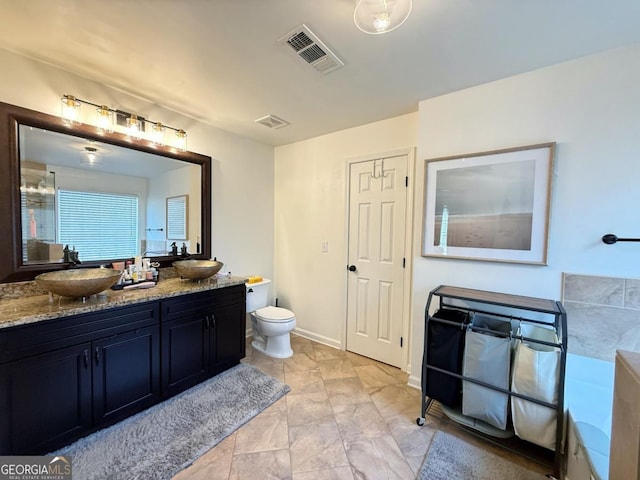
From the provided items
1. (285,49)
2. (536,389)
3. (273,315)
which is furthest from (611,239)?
(273,315)

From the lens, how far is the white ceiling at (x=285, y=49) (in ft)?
4.24

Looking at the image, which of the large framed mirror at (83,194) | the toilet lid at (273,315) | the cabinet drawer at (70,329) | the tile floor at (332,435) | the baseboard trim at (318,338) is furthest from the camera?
the baseboard trim at (318,338)

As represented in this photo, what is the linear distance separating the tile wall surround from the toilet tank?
103 inches

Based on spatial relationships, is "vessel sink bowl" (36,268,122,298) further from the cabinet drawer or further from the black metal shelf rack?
the black metal shelf rack

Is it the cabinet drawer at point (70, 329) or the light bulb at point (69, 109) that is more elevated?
the light bulb at point (69, 109)

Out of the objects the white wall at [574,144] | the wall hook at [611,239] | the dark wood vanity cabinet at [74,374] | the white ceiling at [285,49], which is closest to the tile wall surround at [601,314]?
the white wall at [574,144]

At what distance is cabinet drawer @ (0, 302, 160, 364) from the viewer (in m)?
1.33

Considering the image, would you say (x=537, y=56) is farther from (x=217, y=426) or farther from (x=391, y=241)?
(x=217, y=426)

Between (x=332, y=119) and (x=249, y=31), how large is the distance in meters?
1.25

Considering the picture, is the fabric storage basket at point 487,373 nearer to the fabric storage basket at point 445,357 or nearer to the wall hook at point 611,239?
the fabric storage basket at point 445,357

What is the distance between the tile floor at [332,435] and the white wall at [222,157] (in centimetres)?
143

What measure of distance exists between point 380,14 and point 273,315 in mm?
2548

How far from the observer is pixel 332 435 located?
67.2 inches

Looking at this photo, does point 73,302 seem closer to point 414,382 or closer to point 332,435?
point 332,435
